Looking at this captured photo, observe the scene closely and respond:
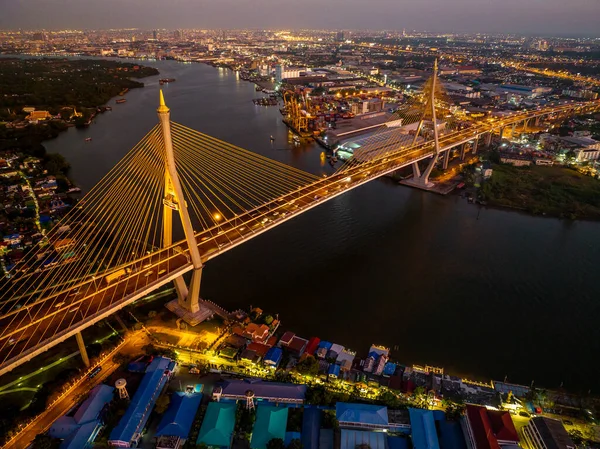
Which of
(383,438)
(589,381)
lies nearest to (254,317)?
(383,438)

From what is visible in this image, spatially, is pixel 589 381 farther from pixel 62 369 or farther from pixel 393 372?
pixel 62 369

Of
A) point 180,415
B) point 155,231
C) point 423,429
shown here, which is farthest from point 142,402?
point 155,231

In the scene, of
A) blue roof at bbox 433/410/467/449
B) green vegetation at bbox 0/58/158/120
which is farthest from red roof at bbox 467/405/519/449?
green vegetation at bbox 0/58/158/120

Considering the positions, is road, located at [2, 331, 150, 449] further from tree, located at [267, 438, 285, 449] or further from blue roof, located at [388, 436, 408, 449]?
blue roof, located at [388, 436, 408, 449]

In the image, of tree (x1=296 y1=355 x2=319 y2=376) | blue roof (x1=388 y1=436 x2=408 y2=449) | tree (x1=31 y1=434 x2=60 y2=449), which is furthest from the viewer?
tree (x1=296 y1=355 x2=319 y2=376)

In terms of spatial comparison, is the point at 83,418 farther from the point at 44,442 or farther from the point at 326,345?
the point at 326,345

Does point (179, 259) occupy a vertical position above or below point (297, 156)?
above
